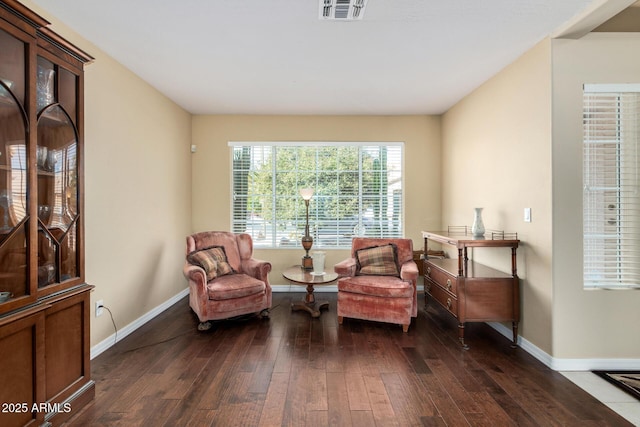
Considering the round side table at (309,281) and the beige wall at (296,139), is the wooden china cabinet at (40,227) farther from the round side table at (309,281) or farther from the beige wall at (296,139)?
the beige wall at (296,139)

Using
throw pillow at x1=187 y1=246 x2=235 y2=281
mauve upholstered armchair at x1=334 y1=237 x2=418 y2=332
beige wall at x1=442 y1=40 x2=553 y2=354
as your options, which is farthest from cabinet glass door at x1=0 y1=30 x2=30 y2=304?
beige wall at x1=442 y1=40 x2=553 y2=354

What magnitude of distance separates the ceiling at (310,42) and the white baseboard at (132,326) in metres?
2.59

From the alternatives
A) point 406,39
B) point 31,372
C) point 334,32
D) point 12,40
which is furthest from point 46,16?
point 406,39

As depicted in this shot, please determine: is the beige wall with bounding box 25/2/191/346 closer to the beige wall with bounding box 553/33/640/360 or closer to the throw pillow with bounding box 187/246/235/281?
the throw pillow with bounding box 187/246/235/281

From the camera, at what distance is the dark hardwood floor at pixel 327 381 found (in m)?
1.94

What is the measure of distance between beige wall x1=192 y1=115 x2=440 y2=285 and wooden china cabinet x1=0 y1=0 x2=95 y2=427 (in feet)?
8.78

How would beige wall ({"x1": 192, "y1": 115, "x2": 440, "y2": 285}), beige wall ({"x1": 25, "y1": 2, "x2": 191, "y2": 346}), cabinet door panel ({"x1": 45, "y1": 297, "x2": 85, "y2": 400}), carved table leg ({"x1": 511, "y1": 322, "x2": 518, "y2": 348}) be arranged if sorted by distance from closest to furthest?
cabinet door panel ({"x1": 45, "y1": 297, "x2": 85, "y2": 400}) < beige wall ({"x1": 25, "y1": 2, "x2": 191, "y2": 346}) < carved table leg ({"x1": 511, "y1": 322, "x2": 518, "y2": 348}) < beige wall ({"x1": 192, "y1": 115, "x2": 440, "y2": 285})

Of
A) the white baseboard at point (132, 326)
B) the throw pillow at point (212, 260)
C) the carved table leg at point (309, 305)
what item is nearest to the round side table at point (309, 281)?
the carved table leg at point (309, 305)

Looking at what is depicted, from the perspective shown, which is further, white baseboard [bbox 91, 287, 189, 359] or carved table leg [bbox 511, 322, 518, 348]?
carved table leg [bbox 511, 322, 518, 348]

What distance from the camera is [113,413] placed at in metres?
1.97

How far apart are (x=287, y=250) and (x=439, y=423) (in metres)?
3.25

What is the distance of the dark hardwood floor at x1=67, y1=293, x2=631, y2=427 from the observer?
1936 millimetres

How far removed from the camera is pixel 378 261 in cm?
376

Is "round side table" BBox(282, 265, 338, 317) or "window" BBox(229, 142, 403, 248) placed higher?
"window" BBox(229, 142, 403, 248)
